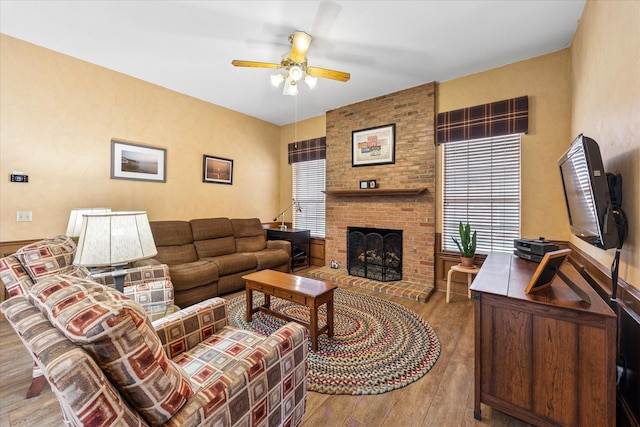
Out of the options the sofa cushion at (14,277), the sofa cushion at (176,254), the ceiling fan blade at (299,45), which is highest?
the ceiling fan blade at (299,45)

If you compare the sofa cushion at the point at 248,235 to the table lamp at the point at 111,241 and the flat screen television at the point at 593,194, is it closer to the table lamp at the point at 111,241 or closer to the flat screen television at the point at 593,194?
the table lamp at the point at 111,241

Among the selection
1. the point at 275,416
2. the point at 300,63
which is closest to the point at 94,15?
the point at 300,63

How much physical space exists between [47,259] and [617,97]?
3556 mm

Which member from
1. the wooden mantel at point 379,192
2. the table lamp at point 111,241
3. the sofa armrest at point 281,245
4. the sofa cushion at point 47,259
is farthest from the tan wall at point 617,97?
the sofa armrest at point 281,245

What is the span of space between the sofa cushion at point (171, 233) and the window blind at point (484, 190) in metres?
3.65

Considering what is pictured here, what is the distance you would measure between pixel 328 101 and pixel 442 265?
10.1ft

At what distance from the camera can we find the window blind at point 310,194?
5066mm

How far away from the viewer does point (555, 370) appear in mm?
1335

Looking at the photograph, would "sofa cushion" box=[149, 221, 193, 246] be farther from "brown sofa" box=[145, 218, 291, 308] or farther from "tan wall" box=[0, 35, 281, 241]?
"tan wall" box=[0, 35, 281, 241]

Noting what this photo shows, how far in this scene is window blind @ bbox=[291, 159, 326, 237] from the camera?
5.07 metres

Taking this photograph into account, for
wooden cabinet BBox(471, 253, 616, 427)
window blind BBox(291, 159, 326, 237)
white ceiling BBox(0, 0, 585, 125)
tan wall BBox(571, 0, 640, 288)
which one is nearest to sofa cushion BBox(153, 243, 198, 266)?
window blind BBox(291, 159, 326, 237)

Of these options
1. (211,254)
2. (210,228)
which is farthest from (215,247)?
(210,228)

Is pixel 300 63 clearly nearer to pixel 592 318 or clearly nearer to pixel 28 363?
pixel 592 318

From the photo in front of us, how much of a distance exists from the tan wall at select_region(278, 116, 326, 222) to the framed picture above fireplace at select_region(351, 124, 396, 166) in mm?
1070
